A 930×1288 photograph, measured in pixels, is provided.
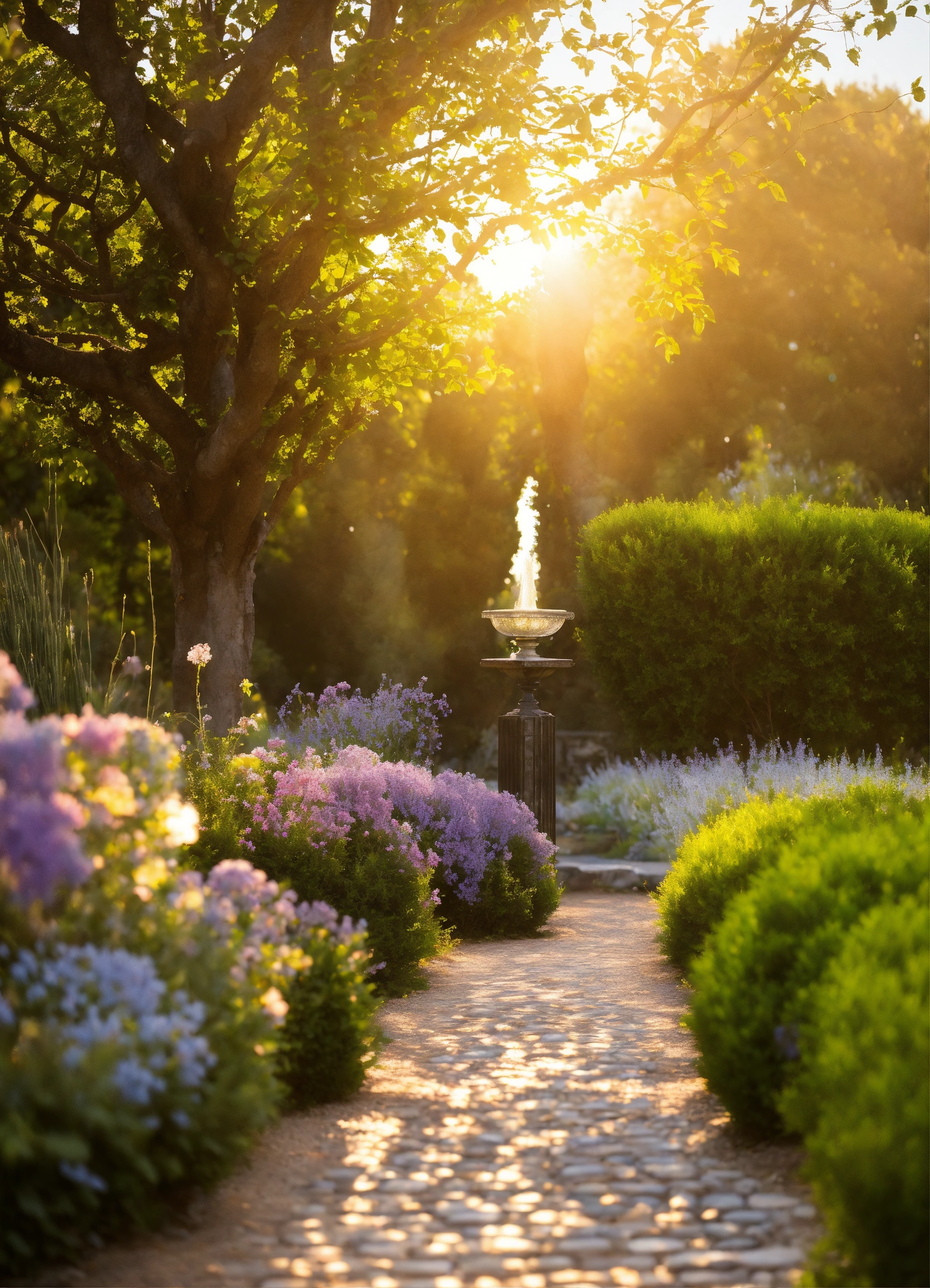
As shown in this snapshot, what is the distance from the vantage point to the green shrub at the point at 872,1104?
2.58 m

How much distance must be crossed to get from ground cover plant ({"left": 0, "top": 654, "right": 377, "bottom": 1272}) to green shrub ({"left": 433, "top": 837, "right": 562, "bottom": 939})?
4.55m

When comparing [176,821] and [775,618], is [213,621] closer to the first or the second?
[775,618]

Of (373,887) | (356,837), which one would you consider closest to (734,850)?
(373,887)

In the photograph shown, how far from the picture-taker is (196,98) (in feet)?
33.3

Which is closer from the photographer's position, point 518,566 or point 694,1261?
point 694,1261

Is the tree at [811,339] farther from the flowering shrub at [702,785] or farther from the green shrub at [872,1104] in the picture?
the green shrub at [872,1104]

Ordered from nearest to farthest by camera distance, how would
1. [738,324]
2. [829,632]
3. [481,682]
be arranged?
[829,632] < [481,682] < [738,324]

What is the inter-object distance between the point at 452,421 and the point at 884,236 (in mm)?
11170

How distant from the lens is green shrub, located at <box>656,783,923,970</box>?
6.11m

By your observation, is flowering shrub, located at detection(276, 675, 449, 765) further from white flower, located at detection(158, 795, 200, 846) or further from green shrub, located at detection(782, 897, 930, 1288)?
green shrub, located at detection(782, 897, 930, 1288)

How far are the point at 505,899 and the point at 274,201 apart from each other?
515cm

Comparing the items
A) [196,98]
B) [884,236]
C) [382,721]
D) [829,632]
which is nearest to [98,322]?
[196,98]

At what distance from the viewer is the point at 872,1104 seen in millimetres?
2723

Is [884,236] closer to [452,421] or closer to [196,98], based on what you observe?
[452,421]
